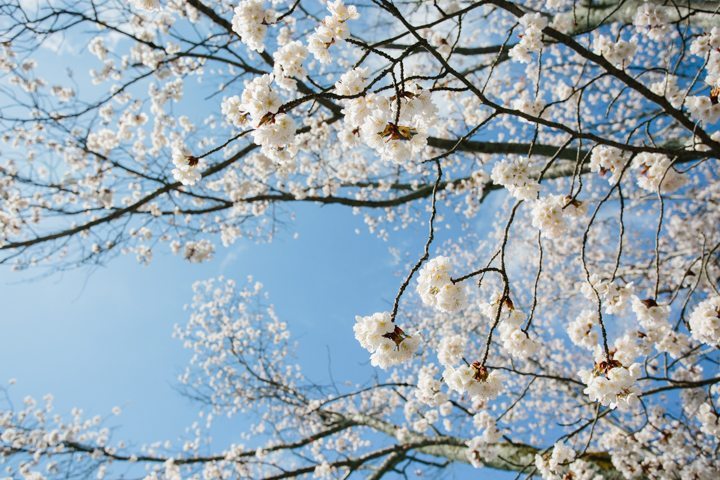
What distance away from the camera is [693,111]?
9.13 ft

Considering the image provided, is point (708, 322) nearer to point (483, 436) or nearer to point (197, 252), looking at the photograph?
point (483, 436)

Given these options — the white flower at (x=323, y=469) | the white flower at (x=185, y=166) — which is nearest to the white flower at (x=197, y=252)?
the white flower at (x=323, y=469)

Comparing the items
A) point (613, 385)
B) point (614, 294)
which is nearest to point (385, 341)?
point (613, 385)

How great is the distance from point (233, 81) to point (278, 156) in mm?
3620

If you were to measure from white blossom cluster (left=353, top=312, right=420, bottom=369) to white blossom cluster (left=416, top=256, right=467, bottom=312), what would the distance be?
0.25 m

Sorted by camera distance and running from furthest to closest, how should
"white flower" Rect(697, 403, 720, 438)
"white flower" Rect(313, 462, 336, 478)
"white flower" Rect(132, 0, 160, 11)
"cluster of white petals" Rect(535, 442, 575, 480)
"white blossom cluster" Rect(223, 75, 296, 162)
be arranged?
"white flower" Rect(313, 462, 336, 478) < "white flower" Rect(697, 403, 720, 438) < "white flower" Rect(132, 0, 160, 11) < "cluster of white petals" Rect(535, 442, 575, 480) < "white blossom cluster" Rect(223, 75, 296, 162)

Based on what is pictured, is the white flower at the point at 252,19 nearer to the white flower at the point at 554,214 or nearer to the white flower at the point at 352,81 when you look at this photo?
the white flower at the point at 352,81

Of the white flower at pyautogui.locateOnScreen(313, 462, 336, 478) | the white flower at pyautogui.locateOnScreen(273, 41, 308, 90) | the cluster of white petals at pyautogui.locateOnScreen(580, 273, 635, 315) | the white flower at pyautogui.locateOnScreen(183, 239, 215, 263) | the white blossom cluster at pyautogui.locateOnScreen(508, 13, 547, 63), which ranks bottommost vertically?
the white flower at pyautogui.locateOnScreen(313, 462, 336, 478)

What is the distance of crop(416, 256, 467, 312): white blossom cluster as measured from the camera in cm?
195

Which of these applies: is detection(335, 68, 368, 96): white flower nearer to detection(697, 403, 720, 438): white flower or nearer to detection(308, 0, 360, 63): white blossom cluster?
detection(308, 0, 360, 63): white blossom cluster

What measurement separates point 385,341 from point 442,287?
1.25 feet

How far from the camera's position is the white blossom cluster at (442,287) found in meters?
1.95

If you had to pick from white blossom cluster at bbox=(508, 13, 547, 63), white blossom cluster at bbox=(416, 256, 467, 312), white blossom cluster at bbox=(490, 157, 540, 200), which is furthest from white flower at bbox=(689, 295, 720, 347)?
white blossom cluster at bbox=(508, 13, 547, 63)

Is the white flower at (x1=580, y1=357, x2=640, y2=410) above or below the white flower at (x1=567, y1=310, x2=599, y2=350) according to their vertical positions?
below
